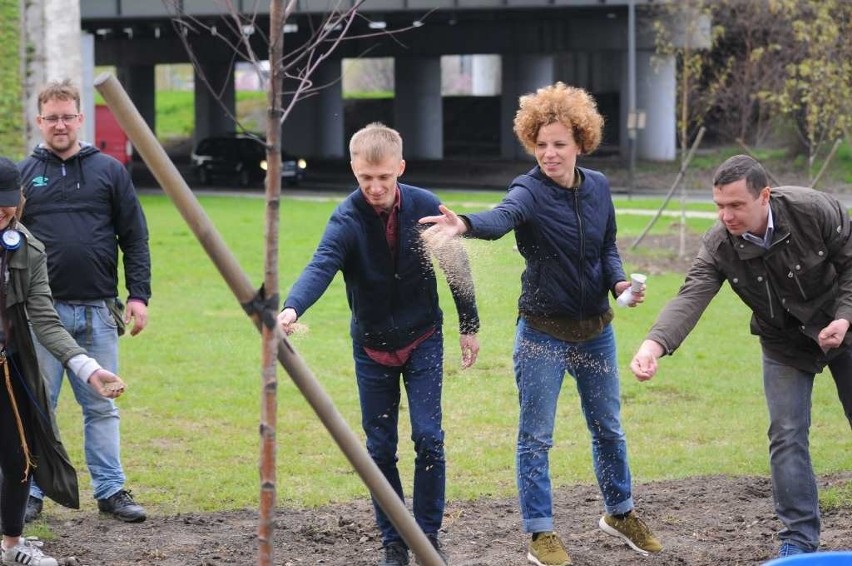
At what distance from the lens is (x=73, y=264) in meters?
6.82

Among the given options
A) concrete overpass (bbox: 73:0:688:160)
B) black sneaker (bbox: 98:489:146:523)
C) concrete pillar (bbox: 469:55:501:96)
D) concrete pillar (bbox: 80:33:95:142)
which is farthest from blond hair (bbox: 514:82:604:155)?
concrete pillar (bbox: 469:55:501:96)

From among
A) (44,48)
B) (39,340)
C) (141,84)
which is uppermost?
(141,84)

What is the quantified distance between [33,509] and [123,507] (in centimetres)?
48

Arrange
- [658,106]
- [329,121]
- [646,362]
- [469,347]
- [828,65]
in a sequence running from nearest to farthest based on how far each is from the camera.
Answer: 1. [646,362]
2. [469,347]
3. [828,65]
4. [658,106]
5. [329,121]

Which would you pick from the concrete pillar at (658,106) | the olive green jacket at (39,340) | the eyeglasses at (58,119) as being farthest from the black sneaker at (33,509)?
the concrete pillar at (658,106)

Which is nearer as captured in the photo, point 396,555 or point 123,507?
point 396,555

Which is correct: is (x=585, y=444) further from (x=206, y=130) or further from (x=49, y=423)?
(x=206, y=130)

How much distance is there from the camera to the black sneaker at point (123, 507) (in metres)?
6.92

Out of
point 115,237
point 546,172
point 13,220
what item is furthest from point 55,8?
point 546,172

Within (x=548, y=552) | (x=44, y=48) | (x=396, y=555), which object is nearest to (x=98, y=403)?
(x=396, y=555)

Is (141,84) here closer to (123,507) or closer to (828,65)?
(828,65)

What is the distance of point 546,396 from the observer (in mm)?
6035

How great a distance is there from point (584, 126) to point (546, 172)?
0.28 m

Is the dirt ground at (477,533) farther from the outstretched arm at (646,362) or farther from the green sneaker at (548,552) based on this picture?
the outstretched arm at (646,362)
